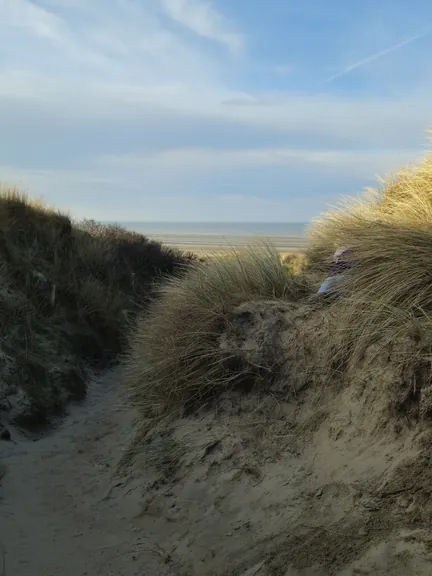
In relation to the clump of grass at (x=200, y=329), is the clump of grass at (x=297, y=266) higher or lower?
higher

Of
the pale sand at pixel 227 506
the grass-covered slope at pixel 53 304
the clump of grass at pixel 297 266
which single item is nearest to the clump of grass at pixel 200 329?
the pale sand at pixel 227 506

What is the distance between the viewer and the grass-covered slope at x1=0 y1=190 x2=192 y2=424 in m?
7.71

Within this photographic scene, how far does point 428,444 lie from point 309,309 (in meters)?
2.37

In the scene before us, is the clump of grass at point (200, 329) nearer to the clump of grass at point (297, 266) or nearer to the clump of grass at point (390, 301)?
the clump of grass at point (297, 266)

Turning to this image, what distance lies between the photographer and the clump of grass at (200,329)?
5.91 metres

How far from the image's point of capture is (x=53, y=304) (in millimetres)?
10133

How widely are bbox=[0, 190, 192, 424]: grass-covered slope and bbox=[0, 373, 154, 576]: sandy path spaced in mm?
821

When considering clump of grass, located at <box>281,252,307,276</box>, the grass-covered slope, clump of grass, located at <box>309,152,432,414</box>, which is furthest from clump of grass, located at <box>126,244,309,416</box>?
the grass-covered slope

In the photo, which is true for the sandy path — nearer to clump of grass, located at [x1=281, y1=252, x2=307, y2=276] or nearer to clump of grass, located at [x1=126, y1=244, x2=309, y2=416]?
clump of grass, located at [x1=126, y1=244, x2=309, y2=416]

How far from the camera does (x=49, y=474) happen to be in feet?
19.3

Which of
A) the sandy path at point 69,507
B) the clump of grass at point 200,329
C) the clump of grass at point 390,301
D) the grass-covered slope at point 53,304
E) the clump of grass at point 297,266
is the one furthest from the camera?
the clump of grass at point 297,266

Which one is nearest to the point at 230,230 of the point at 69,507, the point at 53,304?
the point at 53,304

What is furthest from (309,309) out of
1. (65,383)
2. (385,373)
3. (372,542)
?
(65,383)

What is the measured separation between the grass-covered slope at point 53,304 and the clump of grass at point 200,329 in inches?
57.0
